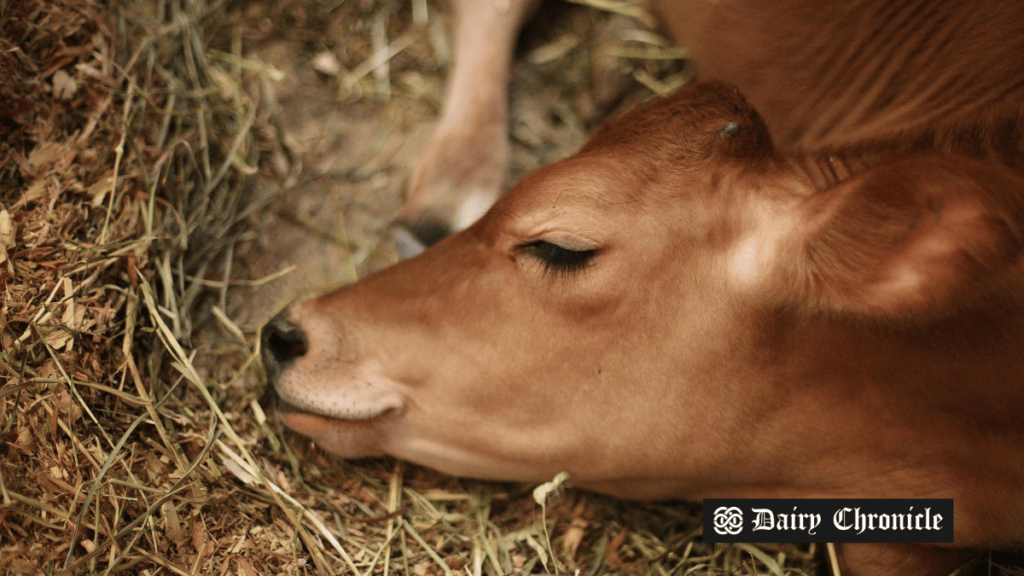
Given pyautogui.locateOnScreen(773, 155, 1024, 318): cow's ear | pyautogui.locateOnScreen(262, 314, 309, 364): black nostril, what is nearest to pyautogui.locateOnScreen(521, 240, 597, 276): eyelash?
pyautogui.locateOnScreen(773, 155, 1024, 318): cow's ear

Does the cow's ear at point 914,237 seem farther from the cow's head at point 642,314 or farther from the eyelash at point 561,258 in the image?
the eyelash at point 561,258

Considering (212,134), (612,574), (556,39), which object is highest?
(556,39)

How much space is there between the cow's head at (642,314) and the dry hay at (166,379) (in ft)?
1.21

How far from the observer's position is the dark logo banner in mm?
2062

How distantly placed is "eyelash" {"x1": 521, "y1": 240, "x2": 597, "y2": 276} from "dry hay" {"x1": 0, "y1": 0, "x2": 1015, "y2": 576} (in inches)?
38.4

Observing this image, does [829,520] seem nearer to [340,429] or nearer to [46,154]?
[340,429]

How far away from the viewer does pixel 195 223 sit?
2770 mm

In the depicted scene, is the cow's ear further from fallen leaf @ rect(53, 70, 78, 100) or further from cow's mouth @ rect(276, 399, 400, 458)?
fallen leaf @ rect(53, 70, 78, 100)

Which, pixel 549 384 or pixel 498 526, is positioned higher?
pixel 549 384

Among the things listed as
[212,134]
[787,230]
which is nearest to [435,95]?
[212,134]

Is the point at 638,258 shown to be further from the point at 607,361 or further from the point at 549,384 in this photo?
the point at 549,384

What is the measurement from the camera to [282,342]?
90.8 inches

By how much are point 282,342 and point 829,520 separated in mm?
1695

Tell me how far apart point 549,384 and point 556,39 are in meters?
2.32
